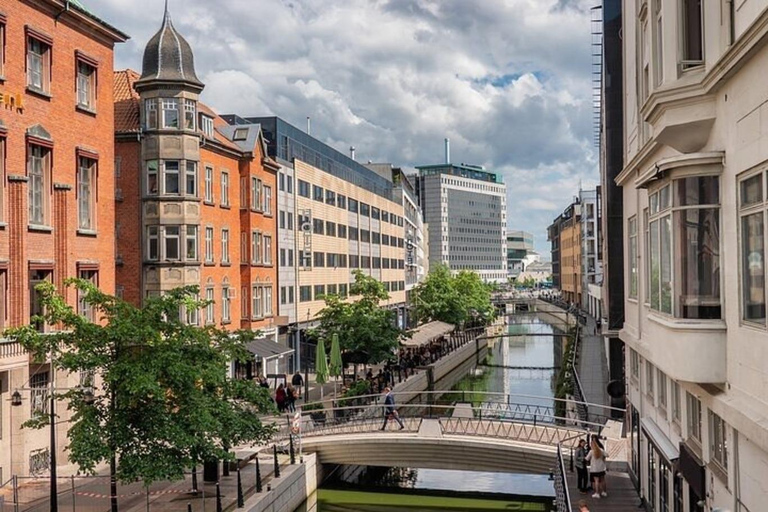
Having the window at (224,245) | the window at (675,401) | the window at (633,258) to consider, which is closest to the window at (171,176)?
the window at (224,245)

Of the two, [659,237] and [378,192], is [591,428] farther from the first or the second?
[378,192]

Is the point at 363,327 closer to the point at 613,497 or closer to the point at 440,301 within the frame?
the point at 613,497

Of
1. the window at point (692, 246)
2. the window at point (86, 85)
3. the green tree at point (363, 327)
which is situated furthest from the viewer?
the green tree at point (363, 327)

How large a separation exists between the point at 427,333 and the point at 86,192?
39.1 m

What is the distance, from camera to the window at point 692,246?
1089 centimetres

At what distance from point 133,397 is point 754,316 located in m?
13.9

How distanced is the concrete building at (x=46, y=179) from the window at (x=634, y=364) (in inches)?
598

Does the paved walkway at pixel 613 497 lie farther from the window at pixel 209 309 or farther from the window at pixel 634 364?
the window at pixel 209 309

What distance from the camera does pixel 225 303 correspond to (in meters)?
39.7

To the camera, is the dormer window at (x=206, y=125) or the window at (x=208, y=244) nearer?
the window at (x=208, y=244)

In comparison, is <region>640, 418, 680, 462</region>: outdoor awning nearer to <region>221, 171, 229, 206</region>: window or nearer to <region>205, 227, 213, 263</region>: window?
<region>205, 227, 213, 263</region>: window

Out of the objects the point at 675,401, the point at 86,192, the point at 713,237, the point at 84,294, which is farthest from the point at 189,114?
the point at 713,237

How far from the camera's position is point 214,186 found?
38.1 m

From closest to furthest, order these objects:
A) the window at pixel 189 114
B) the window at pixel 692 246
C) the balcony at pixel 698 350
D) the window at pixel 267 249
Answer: the balcony at pixel 698 350 → the window at pixel 692 246 → the window at pixel 189 114 → the window at pixel 267 249
